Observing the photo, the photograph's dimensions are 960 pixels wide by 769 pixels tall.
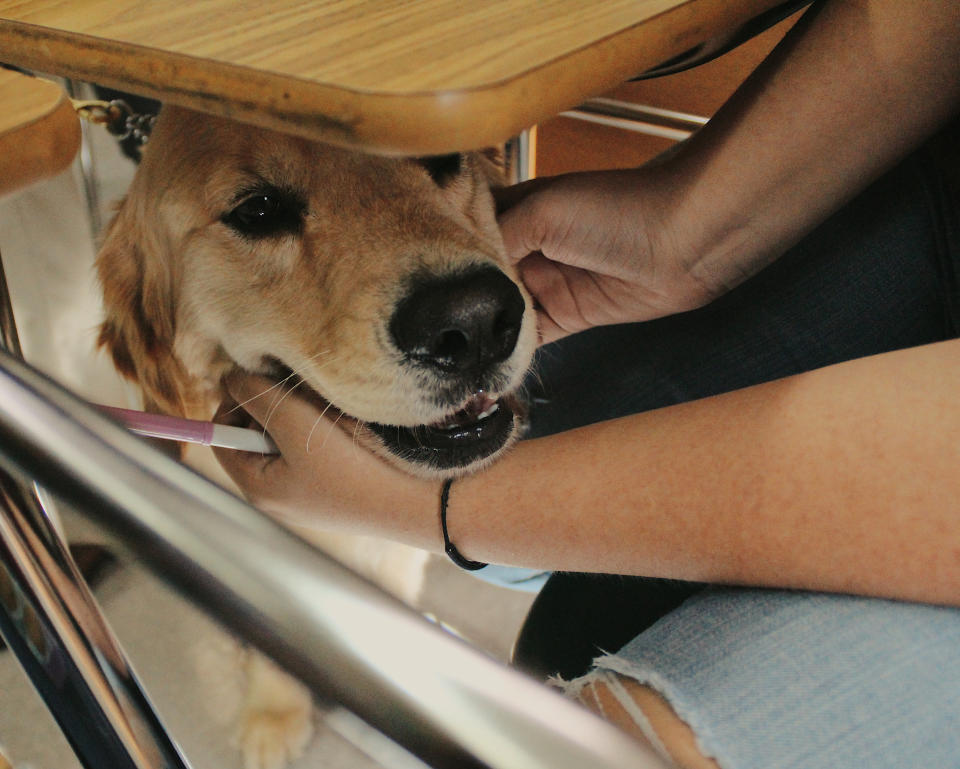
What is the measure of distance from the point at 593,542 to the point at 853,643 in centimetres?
23

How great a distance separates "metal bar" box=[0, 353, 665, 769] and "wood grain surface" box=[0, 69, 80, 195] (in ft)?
1.37

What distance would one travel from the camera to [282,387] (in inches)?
38.3

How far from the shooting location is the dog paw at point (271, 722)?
133 cm

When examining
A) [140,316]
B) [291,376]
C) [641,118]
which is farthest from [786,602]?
[641,118]

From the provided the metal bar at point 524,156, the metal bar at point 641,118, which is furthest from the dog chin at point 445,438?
the metal bar at point 524,156

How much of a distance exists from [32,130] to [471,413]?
1.80 ft

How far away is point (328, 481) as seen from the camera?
2.83 ft

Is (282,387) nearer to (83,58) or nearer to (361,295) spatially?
(361,295)

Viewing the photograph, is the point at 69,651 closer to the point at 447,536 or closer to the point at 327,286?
the point at 447,536

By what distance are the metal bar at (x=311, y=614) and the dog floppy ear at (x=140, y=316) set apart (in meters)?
0.95

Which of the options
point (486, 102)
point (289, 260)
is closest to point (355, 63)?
point (486, 102)

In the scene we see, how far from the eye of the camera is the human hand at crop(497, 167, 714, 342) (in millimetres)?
939

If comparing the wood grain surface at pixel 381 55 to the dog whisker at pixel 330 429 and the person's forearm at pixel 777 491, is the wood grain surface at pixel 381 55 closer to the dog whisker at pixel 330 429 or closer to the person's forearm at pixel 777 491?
the person's forearm at pixel 777 491

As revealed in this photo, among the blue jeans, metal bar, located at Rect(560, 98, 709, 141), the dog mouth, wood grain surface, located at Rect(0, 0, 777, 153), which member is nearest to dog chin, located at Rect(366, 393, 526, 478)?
the dog mouth
